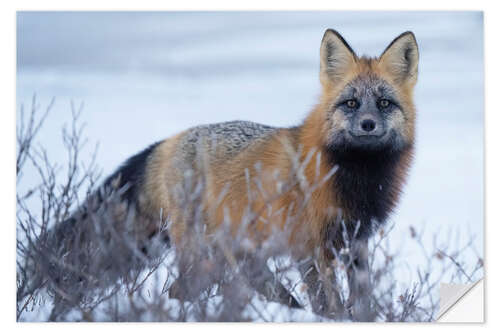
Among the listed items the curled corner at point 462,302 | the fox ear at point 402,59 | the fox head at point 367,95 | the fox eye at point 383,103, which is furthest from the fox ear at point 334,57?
the curled corner at point 462,302

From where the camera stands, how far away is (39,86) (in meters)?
4.03

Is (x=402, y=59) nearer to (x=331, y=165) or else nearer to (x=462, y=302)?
(x=331, y=165)

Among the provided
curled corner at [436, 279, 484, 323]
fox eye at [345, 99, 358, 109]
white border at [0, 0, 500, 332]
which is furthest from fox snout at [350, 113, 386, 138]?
curled corner at [436, 279, 484, 323]

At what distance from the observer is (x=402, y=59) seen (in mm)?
3908

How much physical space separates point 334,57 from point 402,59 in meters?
0.43

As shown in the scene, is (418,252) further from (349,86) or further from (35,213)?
(35,213)

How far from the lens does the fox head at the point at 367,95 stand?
3719 mm

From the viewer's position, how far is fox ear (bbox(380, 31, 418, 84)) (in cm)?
388

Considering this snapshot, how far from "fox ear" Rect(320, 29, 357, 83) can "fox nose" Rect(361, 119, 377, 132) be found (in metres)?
0.43
